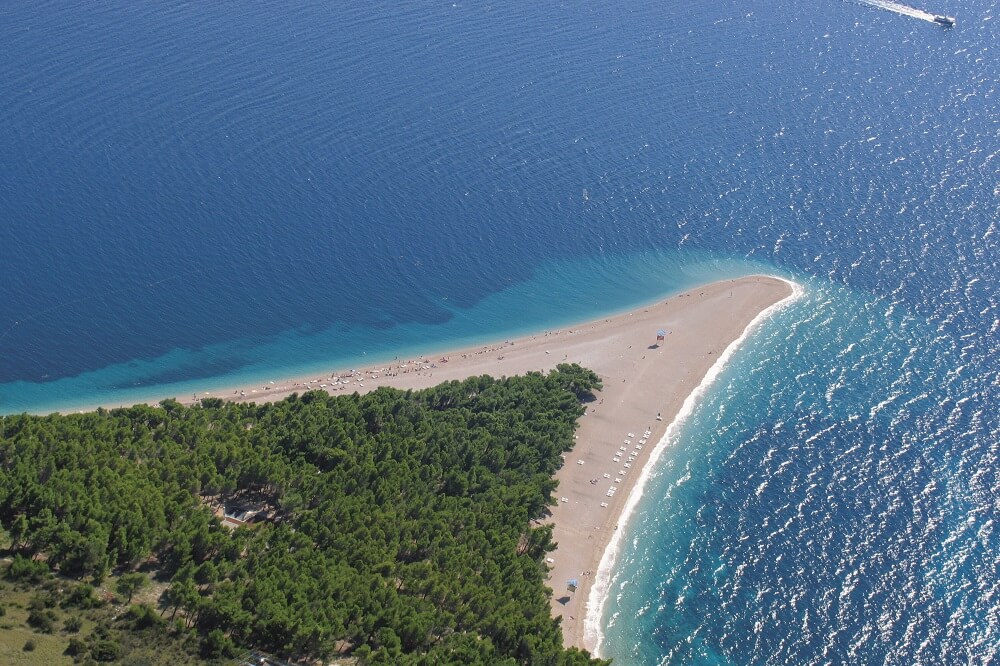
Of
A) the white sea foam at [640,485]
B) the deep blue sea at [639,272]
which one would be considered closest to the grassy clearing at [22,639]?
the white sea foam at [640,485]

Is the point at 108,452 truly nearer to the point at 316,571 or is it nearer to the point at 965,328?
the point at 316,571

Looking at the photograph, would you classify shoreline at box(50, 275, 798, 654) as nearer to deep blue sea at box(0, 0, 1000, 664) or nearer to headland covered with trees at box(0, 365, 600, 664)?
deep blue sea at box(0, 0, 1000, 664)

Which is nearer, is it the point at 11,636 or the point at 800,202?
the point at 11,636

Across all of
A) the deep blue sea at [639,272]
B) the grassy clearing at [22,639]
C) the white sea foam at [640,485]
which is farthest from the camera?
the deep blue sea at [639,272]

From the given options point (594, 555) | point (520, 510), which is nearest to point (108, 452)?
point (520, 510)

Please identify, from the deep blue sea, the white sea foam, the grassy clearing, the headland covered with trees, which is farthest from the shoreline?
the grassy clearing

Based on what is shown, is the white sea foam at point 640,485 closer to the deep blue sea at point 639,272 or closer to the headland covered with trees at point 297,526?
the deep blue sea at point 639,272

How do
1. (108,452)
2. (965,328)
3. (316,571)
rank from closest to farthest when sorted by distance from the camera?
(316,571) → (108,452) → (965,328)
